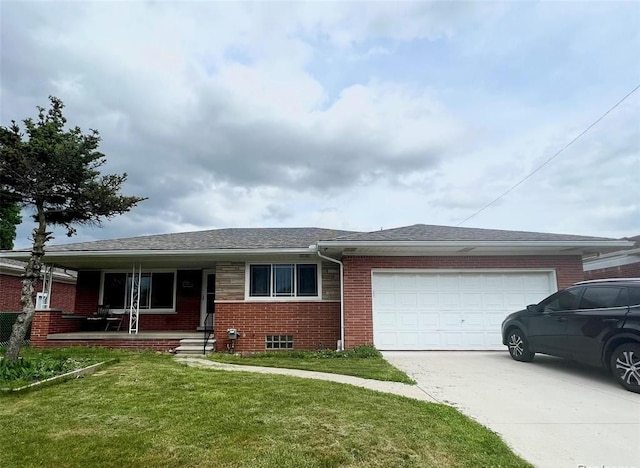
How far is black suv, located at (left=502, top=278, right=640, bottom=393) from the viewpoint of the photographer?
232 inches

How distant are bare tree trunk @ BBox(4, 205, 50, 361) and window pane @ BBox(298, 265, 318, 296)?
20.7 ft

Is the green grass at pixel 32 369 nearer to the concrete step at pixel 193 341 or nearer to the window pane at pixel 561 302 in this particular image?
the concrete step at pixel 193 341

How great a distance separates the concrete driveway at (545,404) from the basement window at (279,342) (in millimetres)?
3365

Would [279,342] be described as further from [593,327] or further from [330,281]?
[593,327]

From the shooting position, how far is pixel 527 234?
10836 millimetres

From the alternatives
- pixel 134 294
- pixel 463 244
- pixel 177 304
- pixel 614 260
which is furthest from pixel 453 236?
pixel 134 294

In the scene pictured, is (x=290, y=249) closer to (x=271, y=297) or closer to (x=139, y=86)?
(x=271, y=297)

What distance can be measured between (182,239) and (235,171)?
433cm

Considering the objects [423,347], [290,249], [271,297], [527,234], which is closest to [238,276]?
[271,297]

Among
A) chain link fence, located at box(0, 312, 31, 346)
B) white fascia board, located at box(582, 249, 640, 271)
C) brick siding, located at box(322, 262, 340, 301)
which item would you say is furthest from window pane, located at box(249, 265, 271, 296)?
white fascia board, located at box(582, 249, 640, 271)

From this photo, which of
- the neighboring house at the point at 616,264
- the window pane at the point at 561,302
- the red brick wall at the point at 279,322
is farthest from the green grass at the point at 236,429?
the neighboring house at the point at 616,264

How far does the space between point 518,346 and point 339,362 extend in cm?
392

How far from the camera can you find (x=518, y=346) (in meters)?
8.53

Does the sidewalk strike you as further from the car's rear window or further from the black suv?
the car's rear window
